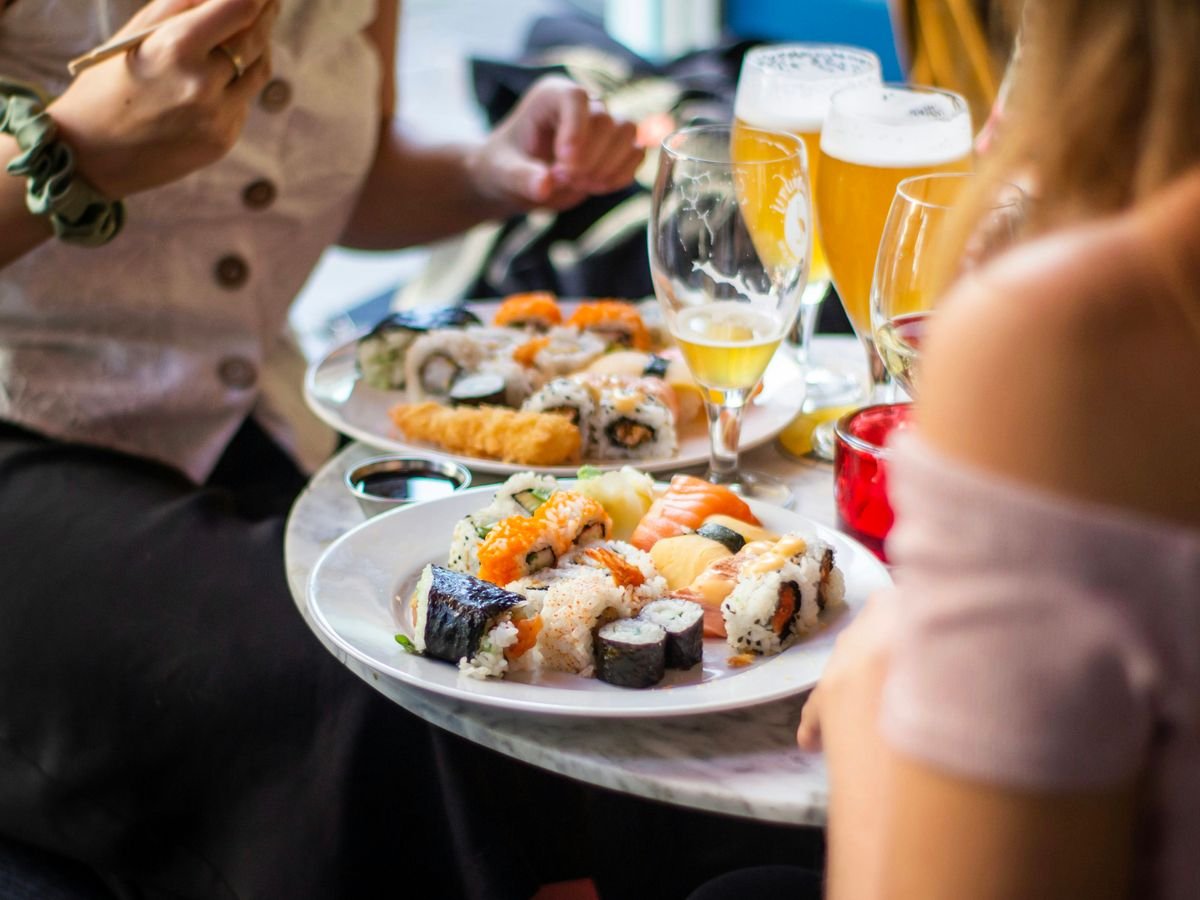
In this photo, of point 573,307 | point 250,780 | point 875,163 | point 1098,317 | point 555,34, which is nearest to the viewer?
point 1098,317

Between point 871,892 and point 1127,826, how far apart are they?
12 cm

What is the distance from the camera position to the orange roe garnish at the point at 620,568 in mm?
904

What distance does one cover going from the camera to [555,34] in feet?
9.91

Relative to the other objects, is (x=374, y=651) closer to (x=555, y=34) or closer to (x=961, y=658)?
(x=961, y=658)

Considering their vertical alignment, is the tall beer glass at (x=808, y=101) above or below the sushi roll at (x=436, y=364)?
above

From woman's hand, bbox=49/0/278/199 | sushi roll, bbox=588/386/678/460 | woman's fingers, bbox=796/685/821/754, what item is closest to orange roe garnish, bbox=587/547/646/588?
woman's fingers, bbox=796/685/821/754

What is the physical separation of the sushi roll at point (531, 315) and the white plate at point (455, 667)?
0.38 metres

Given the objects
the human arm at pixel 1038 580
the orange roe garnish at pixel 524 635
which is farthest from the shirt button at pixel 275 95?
the human arm at pixel 1038 580

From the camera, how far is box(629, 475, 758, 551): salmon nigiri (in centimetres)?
99

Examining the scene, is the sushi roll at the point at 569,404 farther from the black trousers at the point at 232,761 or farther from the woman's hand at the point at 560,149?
the woman's hand at the point at 560,149

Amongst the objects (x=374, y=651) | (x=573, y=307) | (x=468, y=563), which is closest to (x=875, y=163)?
(x=573, y=307)

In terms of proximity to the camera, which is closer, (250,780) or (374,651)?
(374,651)

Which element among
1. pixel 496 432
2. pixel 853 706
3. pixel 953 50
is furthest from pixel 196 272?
pixel 953 50

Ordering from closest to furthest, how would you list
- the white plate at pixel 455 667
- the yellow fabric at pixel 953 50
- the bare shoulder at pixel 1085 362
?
the bare shoulder at pixel 1085 362, the white plate at pixel 455 667, the yellow fabric at pixel 953 50
